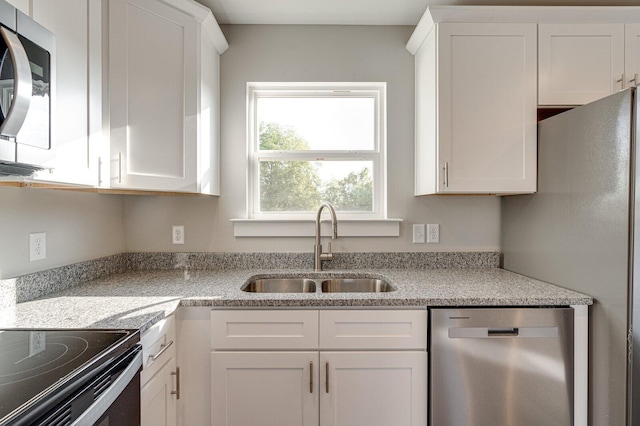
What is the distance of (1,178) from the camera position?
3.30ft

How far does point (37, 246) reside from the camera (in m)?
1.38

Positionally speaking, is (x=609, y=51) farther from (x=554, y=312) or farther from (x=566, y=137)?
(x=554, y=312)

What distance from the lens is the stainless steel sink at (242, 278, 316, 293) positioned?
188 cm

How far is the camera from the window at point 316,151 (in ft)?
6.88

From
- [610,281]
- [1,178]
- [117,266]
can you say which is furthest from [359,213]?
[1,178]

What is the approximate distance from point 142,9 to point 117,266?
1318 millimetres

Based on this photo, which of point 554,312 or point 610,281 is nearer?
point 610,281

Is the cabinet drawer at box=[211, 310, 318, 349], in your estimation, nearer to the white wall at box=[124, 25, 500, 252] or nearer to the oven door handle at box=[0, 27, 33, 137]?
the white wall at box=[124, 25, 500, 252]

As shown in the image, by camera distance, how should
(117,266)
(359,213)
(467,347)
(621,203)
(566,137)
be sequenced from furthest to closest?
(359,213) → (117,266) → (566,137) → (467,347) → (621,203)

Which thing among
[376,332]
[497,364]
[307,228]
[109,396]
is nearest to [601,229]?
[497,364]

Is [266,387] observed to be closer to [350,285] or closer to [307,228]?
[350,285]

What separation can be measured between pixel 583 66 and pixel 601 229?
890 mm

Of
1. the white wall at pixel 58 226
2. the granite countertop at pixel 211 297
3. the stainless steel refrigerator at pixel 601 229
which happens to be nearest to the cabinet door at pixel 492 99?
the stainless steel refrigerator at pixel 601 229

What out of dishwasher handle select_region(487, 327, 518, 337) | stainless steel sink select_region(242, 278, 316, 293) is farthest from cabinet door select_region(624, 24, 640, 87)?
stainless steel sink select_region(242, 278, 316, 293)
